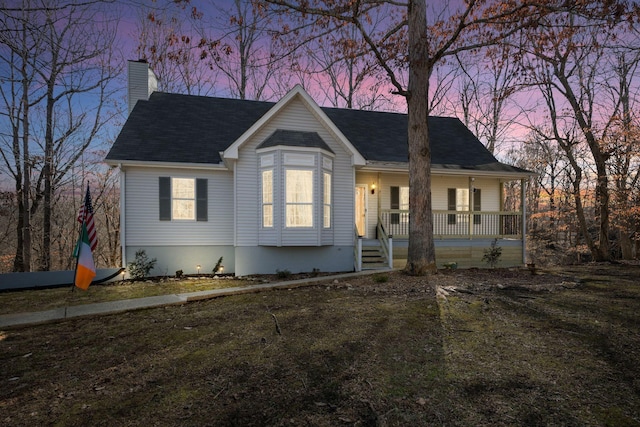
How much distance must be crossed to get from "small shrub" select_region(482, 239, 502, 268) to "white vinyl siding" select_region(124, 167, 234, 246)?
951 cm

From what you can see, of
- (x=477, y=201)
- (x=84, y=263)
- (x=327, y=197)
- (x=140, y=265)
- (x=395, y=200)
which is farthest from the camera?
(x=477, y=201)

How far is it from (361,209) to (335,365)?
10.5 metres

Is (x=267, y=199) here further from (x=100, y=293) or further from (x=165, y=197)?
(x=100, y=293)

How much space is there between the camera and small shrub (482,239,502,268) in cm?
1337

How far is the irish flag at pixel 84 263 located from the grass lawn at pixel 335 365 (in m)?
2.79

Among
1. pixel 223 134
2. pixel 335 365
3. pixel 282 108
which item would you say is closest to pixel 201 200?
pixel 223 134

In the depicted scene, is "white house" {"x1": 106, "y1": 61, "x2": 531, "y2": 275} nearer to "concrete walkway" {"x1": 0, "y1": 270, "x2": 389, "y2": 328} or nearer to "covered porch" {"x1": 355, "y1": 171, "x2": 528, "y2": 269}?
"covered porch" {"x1": 355, "y1": 171, "x2": 528, "y2": 269}

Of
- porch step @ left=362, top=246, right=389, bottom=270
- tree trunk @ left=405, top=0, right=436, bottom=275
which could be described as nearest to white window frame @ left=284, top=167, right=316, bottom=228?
porch step @ left=362, top=246, right=389, bottom=270

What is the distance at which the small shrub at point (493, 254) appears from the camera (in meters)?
13.4

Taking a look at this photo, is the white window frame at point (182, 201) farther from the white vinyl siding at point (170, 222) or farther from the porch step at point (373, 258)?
the porch step at point (373, 258)

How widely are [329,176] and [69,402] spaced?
9322 millimetres

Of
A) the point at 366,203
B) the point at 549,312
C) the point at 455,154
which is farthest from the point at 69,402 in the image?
the point at 455,154

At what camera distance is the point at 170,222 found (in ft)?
39.5

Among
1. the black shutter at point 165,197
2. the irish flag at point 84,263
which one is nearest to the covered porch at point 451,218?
the black shutter at point 165,197
